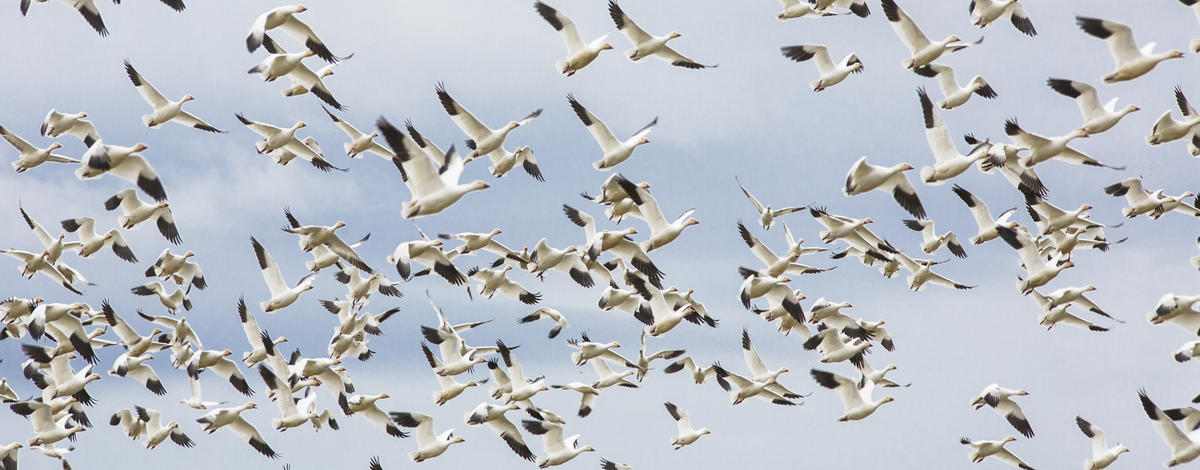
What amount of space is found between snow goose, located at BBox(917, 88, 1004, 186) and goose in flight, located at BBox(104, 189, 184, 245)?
11.9 meters

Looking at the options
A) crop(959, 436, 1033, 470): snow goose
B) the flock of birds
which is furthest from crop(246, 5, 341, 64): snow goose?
crop(959, 436, 1033, 470): snow goose

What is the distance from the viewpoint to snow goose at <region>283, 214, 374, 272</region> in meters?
24.7

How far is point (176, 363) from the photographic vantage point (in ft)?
85.9

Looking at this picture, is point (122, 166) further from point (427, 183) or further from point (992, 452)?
point (992, 452)

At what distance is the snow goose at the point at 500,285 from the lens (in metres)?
26.9

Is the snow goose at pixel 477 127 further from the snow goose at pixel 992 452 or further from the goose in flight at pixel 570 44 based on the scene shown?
the snow goose at pixel 992 452

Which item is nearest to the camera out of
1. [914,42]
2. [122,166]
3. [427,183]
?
[427,183]

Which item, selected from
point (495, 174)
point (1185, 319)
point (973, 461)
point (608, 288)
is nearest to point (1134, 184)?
point (1185, 319)

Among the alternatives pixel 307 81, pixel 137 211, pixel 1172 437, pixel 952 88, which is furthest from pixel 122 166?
pixel 1172 437

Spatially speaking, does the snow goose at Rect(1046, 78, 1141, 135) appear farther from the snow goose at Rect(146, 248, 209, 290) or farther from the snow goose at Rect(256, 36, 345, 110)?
the snow goose at Rect(146, 248, 209, 290)

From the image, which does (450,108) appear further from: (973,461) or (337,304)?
(973,461)

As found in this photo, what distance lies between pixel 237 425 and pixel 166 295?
2588mm

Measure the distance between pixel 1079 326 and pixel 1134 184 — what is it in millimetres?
3376

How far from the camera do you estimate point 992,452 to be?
87.3 feet
